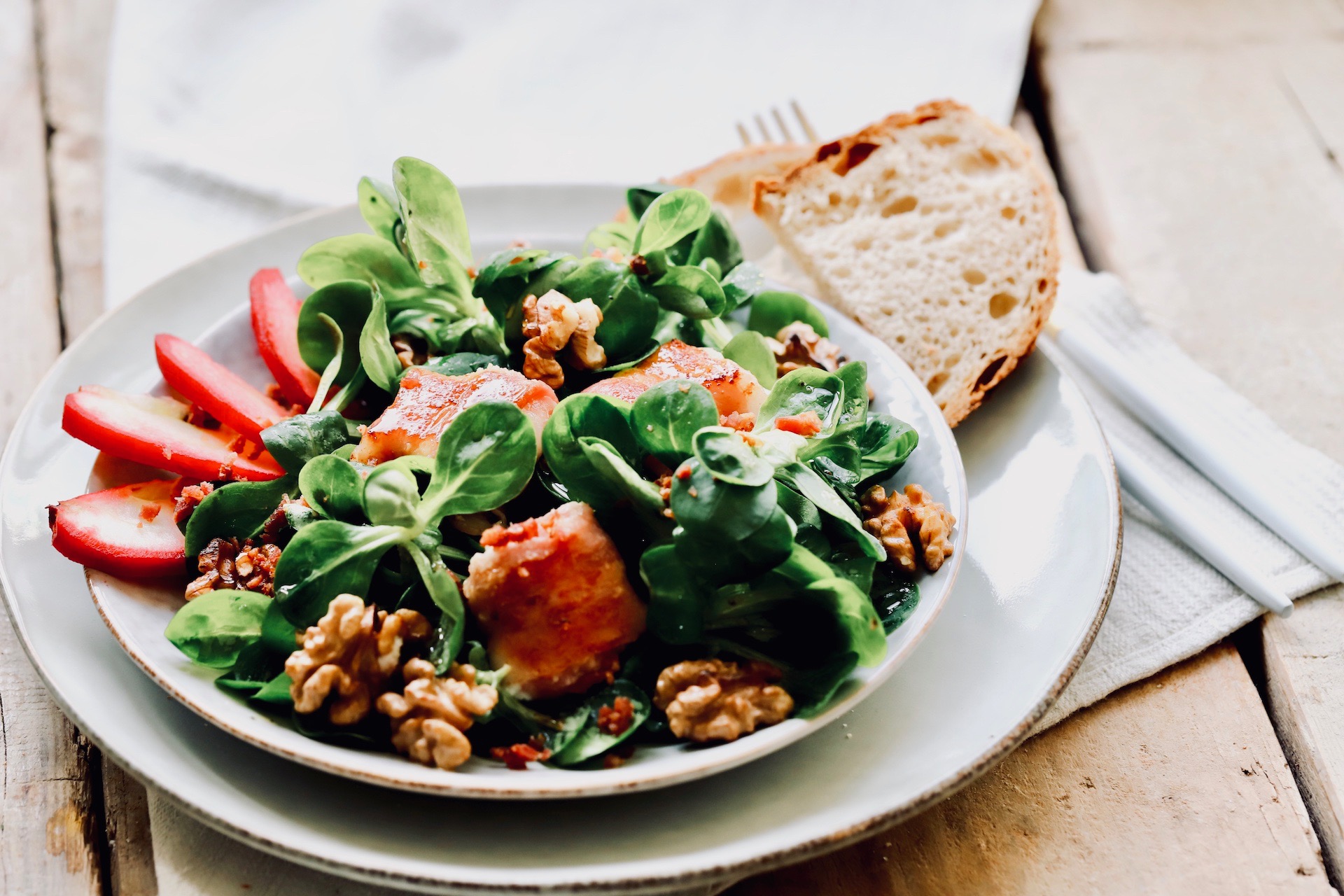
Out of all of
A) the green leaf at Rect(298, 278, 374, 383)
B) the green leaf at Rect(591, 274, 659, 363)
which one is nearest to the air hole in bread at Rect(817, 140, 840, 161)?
the green leaf at Rect(591, 274, 659, 363)

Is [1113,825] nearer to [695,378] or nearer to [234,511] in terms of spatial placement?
[695,378]

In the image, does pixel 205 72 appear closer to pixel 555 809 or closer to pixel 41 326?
pixel 41 326

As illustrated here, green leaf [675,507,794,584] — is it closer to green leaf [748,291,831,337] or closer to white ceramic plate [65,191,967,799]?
white ceramic plate [65,191,967,799]

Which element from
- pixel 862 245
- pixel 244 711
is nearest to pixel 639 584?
pixel 244 711

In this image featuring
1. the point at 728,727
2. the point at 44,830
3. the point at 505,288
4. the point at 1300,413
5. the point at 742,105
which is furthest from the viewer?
the point at 742,105

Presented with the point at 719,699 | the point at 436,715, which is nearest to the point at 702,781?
the point at 719,699

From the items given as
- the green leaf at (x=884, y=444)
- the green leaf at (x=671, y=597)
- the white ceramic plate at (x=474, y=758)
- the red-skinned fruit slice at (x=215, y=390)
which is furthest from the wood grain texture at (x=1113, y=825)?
the red-skinned fruit slice at (x=215, y=390)
